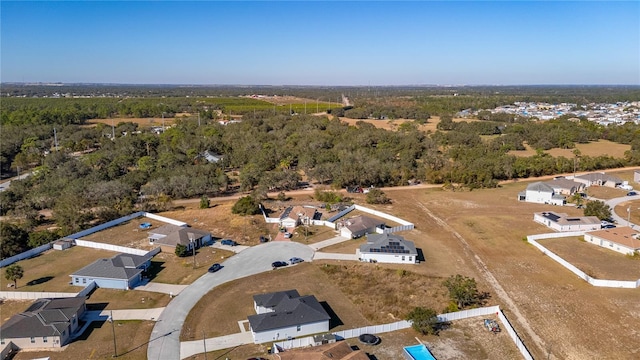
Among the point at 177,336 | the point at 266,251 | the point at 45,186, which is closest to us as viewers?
the point at 177,336

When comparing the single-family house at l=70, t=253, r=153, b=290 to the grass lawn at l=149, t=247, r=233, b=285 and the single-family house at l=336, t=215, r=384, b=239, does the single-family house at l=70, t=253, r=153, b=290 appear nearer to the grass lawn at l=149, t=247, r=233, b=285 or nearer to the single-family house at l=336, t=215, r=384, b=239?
the grass lawn at l=149, t=247, r=233, b=285

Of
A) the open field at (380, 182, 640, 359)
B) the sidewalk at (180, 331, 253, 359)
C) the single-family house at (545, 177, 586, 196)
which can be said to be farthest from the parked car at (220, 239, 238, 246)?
the single-family house at (545, 177, 586, 196)

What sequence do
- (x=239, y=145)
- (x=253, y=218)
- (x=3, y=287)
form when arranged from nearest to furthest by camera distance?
(x=3, y=287) → (x=253, y=218) → (x=239, y=145)

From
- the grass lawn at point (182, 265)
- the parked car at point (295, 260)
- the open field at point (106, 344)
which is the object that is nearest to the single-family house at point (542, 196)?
the parked car at point (295, 260)

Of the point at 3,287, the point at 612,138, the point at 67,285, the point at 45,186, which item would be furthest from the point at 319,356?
the point at 612,138

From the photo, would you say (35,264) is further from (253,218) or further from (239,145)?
(239,145)
